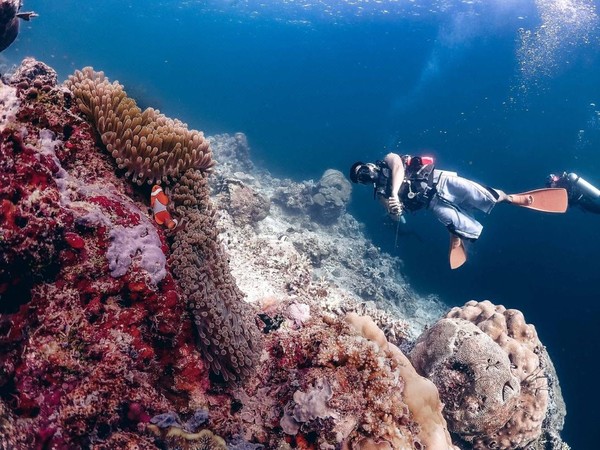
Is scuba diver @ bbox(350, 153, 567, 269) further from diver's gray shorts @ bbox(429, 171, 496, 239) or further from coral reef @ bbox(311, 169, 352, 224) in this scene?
coral reef @ bbox(311, 169, 352, 224)

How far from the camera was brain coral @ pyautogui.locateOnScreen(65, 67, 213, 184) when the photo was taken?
9.59ft

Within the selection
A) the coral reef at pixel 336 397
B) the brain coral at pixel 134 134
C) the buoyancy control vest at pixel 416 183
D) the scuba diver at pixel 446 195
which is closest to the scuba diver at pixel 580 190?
the scuba diver at pixel 446 195

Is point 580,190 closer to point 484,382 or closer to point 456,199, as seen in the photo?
point 456,199

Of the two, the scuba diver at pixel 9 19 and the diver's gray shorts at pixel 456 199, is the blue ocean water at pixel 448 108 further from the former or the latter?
the scuba diver at pixel 9 19

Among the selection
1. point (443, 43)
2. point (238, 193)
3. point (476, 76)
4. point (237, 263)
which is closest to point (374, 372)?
point (237, 263)

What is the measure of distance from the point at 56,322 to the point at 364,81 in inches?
4038

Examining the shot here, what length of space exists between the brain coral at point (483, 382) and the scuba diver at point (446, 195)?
2112 millimetres

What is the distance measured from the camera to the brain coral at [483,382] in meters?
4.73

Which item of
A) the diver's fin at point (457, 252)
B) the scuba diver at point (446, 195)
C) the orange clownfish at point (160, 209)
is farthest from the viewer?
the diver's fin at point (457, 252)

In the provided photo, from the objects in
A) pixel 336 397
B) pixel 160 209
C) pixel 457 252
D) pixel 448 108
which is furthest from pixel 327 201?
pixel 448 108

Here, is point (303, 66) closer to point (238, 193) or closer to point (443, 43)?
point (443, 43)

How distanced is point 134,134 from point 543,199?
8.11 metres

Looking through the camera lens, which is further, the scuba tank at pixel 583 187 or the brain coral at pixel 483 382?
the scuba tank at pixel 583 187

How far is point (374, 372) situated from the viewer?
9.09ft
